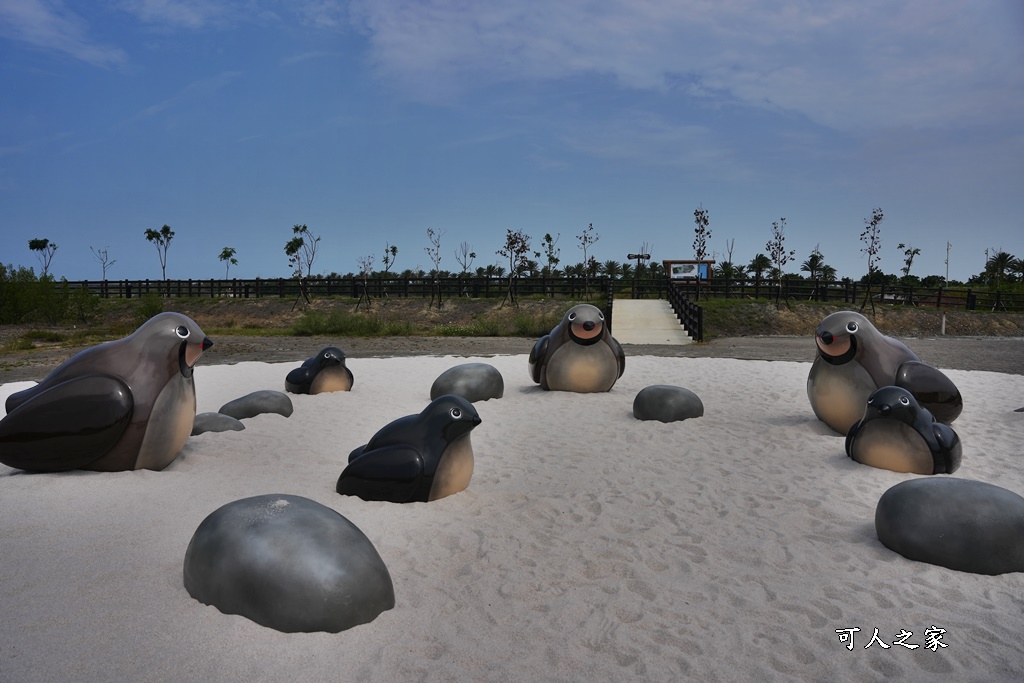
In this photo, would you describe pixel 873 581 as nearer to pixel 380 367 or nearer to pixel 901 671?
pixel 901 671

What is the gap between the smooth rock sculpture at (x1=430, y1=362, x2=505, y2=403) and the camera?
9367 mm

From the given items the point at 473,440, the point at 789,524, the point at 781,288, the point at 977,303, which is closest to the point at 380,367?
the point at 473,440

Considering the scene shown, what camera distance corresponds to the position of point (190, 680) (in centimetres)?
292

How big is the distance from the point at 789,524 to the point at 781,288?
27.4 metres

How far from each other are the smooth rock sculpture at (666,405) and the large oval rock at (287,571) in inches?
195

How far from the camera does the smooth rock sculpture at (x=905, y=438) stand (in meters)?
5.95

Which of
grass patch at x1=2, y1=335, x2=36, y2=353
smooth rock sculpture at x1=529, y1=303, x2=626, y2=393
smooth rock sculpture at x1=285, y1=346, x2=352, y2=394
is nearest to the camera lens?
smooth rock sculpture at x1=529, y1=303, x2=626, y2=393

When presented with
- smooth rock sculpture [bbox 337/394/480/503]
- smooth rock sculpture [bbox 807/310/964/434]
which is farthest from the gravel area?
smooth rock sculpture [bbox 337/394/480/503]

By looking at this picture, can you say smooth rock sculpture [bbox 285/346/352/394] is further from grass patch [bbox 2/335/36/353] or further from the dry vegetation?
grass patch [bbox 2/335/36/353]

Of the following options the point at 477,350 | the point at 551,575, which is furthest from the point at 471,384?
the point at 477,350

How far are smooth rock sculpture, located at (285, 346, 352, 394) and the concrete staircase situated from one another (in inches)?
414

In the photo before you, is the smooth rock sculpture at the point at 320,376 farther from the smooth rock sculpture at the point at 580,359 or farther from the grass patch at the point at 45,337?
the grass patch at the point at 45,337

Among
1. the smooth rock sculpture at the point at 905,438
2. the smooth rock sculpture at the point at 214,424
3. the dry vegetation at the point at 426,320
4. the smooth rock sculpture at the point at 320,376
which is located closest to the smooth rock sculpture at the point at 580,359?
the smooth rock sculpture at the point at 320,376

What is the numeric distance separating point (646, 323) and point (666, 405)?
1536 cm
